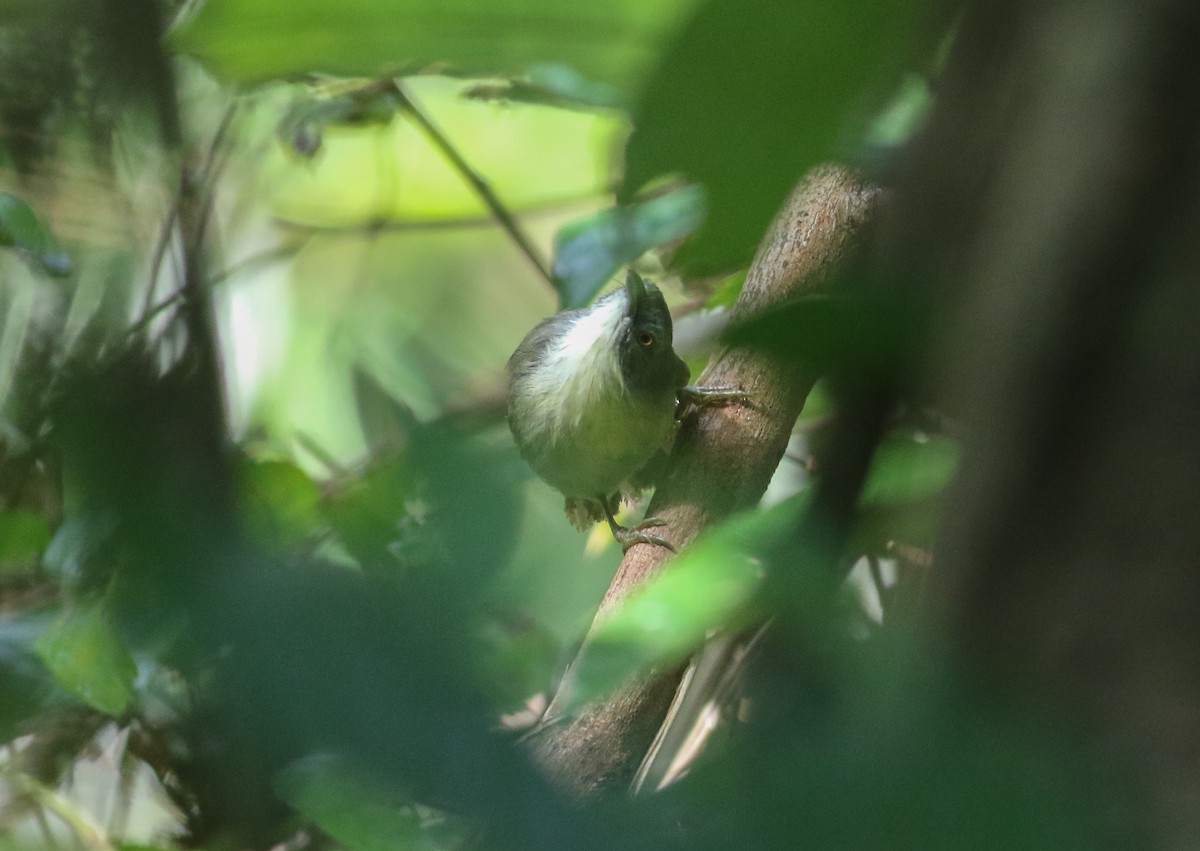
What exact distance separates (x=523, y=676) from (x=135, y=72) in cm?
31

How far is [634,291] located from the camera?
2084 millimetres

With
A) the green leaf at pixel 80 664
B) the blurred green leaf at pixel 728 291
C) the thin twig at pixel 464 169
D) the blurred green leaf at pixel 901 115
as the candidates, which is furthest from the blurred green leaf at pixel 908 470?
the thin twig at pixel 464 169

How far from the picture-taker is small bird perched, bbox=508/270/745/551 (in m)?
2.12

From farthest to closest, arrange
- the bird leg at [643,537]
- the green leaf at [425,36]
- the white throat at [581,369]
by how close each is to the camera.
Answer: the white throat at [581,369] → the bird leg at [643,537] → the green leaf at [425,36]

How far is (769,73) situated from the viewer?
1.42ft

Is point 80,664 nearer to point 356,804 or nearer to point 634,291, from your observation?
point 356,804

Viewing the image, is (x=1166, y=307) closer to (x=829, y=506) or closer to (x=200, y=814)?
(x=829, y=506)

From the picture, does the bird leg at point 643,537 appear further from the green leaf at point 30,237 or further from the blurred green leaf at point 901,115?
the blurred green leaf at point 901,115

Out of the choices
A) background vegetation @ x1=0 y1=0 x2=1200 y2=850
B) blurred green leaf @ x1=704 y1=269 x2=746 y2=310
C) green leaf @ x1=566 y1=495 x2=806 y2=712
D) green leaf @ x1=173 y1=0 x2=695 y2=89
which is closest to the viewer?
background vegetation @ x1=0 y1=0 x2=1200 y2=850

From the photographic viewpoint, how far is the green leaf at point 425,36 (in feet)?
1.94

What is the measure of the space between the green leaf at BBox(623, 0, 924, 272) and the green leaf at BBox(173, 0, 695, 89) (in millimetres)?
95

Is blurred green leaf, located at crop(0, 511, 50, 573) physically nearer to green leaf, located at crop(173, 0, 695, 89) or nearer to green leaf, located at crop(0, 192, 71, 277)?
green leaf, located at crop(0, 192, 71, 277)

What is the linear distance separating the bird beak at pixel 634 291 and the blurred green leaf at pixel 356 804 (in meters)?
1.67

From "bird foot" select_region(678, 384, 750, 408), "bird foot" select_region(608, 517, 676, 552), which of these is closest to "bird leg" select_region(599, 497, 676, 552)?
"bird foot" select_region(608, 517, 676, 552)
